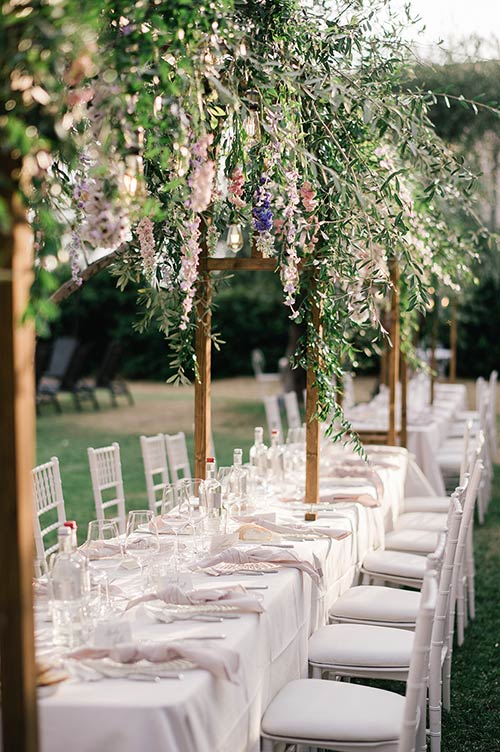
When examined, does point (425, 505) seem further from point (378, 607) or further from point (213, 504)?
point (213, 504)

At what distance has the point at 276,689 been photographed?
307 cm

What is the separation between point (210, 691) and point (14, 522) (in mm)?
794

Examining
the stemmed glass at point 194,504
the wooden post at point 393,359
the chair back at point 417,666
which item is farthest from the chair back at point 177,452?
the chair back at point 417,666

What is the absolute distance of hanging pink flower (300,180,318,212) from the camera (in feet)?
12.4

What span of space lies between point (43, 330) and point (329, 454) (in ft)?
13.3

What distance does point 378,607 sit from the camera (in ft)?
12.9

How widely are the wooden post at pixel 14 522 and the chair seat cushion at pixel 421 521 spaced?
13.6 feet

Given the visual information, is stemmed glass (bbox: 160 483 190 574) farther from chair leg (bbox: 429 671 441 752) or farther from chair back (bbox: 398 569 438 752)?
chair back (bbox: 398 569 438 752)

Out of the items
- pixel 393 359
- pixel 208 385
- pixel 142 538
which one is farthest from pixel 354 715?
pixel 393 359

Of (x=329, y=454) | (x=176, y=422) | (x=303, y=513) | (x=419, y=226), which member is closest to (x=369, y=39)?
(x=419, y=226)

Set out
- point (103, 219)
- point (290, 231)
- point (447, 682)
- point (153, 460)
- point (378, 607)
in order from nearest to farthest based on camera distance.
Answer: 1. point (103, 219)
2. point (290, 231)
3. point (378, 607)
4. point (447, 682)
5. point (153, 460)

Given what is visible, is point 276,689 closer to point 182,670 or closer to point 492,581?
point 182,670

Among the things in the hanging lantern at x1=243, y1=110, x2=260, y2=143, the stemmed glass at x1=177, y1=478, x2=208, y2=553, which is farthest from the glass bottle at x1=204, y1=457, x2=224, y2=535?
the hanging lantern at x1=243, y1=110, x2=260, y2=143

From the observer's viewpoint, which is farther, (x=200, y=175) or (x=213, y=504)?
(x=213, y=504)
